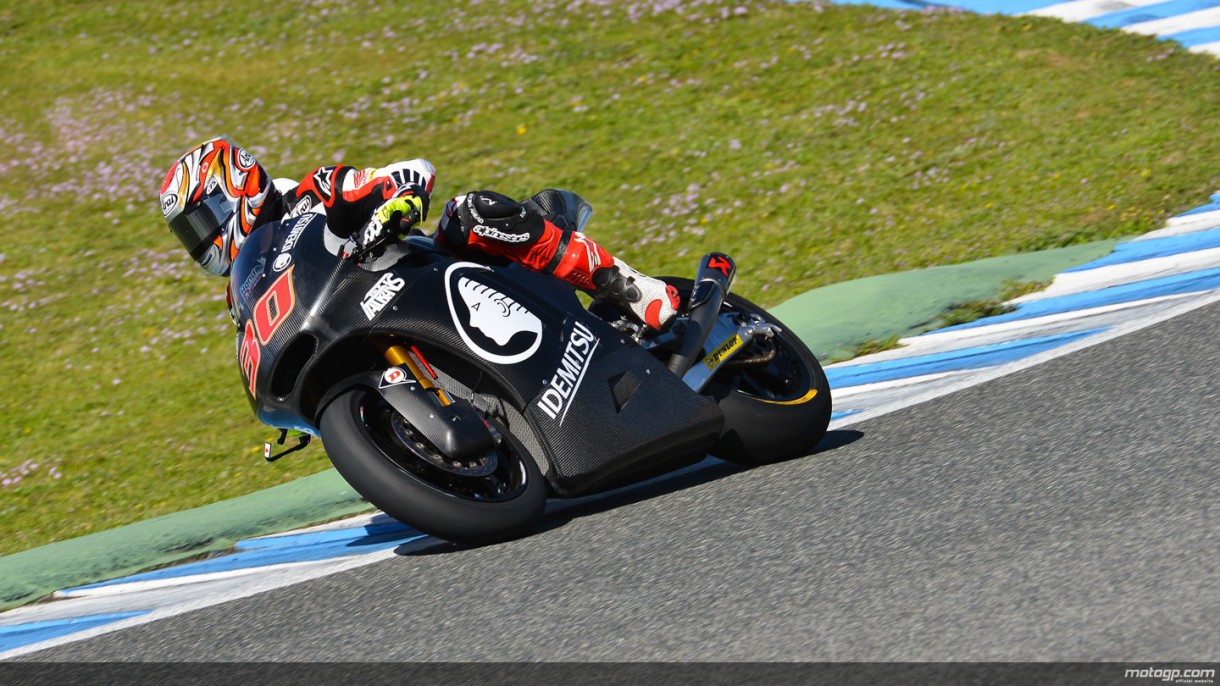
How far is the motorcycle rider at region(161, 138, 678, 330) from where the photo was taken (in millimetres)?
4672

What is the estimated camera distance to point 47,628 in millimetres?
4668

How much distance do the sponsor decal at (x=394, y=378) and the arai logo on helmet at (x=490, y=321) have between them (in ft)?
0.84

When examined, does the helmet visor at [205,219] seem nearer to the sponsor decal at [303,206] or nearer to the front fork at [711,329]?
the sponsor decal at [303,206]

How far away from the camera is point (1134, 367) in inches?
205

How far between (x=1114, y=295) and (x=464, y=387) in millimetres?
3563

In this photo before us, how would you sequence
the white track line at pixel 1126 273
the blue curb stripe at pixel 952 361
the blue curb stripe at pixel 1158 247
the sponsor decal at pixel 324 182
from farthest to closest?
1. the blue curb stripe at pixel 1158 247
2. the white track line at pixel 1126 273
3. the blue curb stripe at pixel 952 361
4. the sponsor decal at pixel 324 182

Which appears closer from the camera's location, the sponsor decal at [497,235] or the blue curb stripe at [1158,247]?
the sponsor decal at [497,235]

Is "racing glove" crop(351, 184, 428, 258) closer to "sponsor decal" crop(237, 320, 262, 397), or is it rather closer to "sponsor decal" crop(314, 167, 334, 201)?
"sponsor decal" crop(314, 167, 334, 201)

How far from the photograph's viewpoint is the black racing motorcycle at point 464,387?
428 centimetres

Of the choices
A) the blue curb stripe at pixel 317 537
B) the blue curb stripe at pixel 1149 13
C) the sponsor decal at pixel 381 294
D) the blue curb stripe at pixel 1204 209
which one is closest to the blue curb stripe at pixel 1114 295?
the blue curb stripe at pixel 1204 209

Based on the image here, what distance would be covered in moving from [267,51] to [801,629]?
14797 millimetres

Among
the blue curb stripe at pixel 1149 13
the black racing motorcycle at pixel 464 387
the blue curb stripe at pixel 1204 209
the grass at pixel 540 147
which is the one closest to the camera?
the black racing motorcycle at pixel 464 387

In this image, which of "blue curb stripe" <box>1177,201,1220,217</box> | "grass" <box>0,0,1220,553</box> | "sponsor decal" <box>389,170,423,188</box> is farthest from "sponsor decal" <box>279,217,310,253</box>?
"blue curb stripe" <box>1177,201,1220,217</box>

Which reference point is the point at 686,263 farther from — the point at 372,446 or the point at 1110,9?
the point at 372,446
